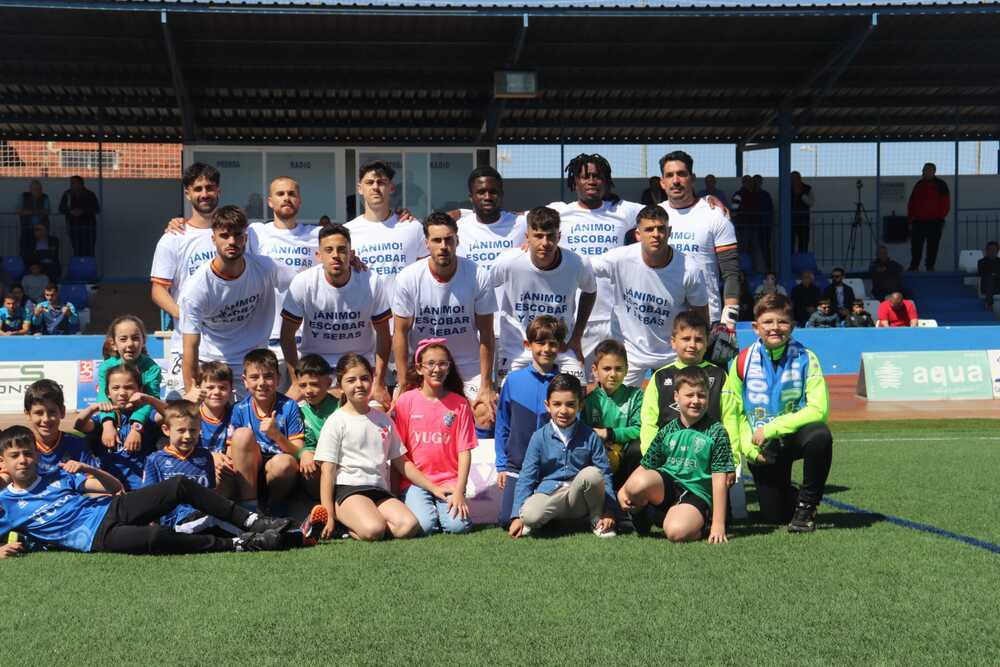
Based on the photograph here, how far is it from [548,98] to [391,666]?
691 inches

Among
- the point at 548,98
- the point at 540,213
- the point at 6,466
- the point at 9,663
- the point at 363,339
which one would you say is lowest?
the point at 9,663

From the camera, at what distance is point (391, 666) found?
391cm

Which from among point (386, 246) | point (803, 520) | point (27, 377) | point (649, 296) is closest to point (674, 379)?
point (803, 520)

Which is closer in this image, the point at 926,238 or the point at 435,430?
the point at 435,430

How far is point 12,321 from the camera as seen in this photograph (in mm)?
17219

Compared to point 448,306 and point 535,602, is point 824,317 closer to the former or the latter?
point 448,306

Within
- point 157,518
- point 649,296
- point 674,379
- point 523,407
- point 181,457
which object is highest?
point 649,296

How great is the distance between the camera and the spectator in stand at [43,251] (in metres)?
19.6

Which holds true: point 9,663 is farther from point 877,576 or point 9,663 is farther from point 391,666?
point 877,576

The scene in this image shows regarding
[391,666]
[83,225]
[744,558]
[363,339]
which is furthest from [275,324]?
[83,225]

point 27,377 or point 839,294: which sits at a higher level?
point 839,294

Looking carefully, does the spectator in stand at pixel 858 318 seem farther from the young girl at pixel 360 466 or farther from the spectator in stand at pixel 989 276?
the young girl at pixel 360 466

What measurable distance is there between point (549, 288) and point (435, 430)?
54.3 inches

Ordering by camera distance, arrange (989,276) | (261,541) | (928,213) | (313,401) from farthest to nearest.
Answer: (928,213)
(989,276)
(313,401)
(261,541)
